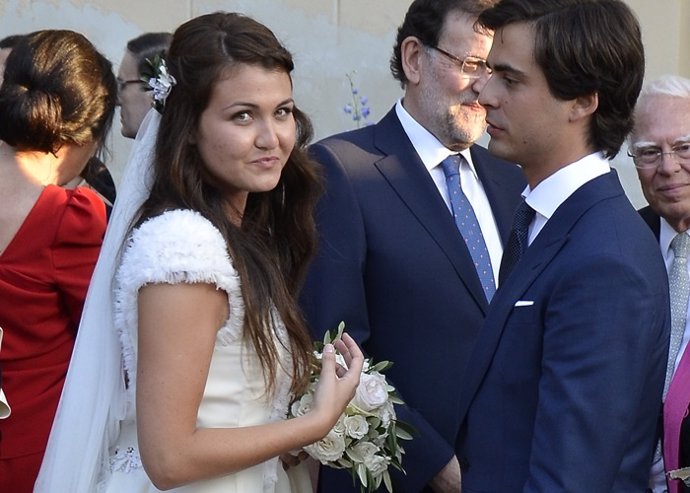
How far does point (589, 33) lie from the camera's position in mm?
2604

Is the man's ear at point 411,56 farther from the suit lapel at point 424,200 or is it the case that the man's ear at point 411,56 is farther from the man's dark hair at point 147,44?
the man's dark hair at point 147,44

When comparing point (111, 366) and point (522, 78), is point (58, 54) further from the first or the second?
point (522, 78)

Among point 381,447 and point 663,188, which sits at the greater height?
point 663,188

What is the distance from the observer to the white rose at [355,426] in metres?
3.07

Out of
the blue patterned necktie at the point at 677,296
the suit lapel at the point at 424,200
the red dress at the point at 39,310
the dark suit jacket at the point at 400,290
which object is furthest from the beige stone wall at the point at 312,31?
the blue patterned necktie at the point at 677,296

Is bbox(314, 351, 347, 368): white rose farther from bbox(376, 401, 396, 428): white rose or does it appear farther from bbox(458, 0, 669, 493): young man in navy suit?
bbox(458, 0, 669, 493): young man in navy suit

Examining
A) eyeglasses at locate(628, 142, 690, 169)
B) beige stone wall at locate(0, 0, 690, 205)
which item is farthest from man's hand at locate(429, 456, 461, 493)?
beige stone wall at locate(0, 0, 690, 205)

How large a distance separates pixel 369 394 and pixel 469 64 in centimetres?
137

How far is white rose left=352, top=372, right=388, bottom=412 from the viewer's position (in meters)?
3.12

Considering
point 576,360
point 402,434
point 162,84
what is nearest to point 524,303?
point 576,360

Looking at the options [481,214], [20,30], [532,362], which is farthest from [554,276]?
[20,30]

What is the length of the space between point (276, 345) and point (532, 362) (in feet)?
2.24

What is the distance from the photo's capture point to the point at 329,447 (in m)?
3.05

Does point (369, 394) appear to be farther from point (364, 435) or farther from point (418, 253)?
point (418, 253)
